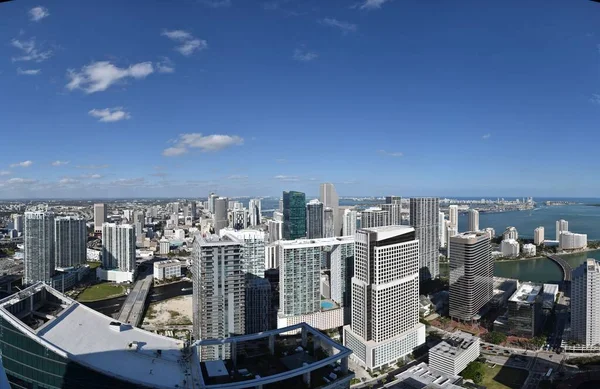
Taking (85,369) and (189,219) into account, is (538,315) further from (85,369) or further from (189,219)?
(189,219)

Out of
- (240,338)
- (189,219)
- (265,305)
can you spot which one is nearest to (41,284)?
(240,338)

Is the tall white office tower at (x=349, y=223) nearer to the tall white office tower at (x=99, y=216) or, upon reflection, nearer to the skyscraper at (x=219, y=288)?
the skyscraper at (x=219, y=288)

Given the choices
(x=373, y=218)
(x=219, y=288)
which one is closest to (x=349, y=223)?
(x=373, y=218)

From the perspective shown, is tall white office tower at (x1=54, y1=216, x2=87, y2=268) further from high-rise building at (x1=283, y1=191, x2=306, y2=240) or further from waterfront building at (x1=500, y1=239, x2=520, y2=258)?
waterfront building at (x1=500, y1=239, x2=520, y2=258)

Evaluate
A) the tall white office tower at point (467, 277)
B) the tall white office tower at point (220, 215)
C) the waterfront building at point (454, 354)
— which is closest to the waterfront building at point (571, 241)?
the tall white office tower at point (467, 277)

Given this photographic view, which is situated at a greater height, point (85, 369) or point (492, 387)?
point (85, 369)

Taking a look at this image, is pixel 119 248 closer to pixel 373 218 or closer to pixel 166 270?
pixel 166 270

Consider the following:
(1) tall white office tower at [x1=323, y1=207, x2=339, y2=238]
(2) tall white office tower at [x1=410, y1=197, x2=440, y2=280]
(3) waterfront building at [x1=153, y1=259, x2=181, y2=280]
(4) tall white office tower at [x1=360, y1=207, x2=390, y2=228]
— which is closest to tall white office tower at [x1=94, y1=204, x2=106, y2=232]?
(3) waterfront building at [x1=153, y1=259, x2=181, y2=280]

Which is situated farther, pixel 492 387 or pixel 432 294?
pixel 432 294
